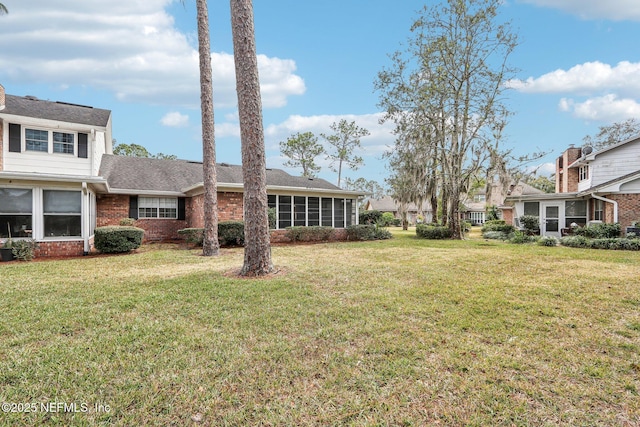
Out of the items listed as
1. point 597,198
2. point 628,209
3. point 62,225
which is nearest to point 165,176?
point 62,225

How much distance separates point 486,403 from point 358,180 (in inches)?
2124

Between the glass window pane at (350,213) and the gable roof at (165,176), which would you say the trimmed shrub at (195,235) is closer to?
the gable roof at (165,176)

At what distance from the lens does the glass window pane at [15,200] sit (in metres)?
9.43

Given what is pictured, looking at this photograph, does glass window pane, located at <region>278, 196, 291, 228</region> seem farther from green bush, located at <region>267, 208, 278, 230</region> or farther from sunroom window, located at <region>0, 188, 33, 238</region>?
sunroom window, located at <region>0, 188, 33, 238</region>

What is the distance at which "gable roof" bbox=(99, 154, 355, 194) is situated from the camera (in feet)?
48.0

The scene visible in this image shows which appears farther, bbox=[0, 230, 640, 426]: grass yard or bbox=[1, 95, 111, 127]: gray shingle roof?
bbox=[1, 95, 111, 127]: gray shingle roof

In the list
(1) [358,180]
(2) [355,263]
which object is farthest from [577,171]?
(1) [358,180]

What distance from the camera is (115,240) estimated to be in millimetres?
10516

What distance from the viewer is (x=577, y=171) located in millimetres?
21172

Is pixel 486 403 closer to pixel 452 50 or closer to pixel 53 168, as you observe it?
pixel 53 168

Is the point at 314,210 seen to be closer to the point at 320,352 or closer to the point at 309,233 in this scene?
the point at 309,233

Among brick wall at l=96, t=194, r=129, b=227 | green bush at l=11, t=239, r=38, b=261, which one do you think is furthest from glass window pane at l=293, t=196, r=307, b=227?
green bush at l=11, t=239, r=38, b=261

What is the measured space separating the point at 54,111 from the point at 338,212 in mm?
→ 13010

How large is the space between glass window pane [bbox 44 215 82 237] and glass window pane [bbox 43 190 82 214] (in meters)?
0.21
